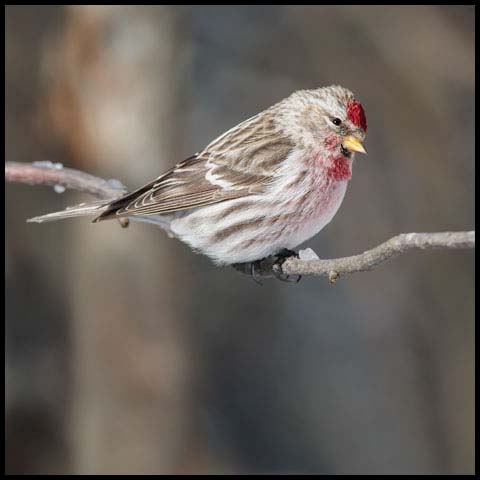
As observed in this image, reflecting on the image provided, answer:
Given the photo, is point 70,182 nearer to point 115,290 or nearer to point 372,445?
point 115,290

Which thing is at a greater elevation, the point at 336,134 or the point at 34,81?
the point at 34,81

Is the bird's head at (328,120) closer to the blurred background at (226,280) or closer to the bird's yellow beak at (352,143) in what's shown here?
the bird's yellow beak at (352,143)

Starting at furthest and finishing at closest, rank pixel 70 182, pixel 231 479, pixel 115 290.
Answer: pixel 231 479 → pixel 115 290 → pixel 70 182

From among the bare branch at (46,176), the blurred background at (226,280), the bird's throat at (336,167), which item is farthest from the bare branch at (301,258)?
the blurred background at (226,280)

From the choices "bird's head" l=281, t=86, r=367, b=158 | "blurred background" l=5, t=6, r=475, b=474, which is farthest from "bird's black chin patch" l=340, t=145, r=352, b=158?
"blurred background" l=5, t=6, r=475, b=474

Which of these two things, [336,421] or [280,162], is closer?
[280,162]

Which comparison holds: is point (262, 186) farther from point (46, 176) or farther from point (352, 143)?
point (46, 176)

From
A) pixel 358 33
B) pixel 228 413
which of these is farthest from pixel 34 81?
pixel 228 413
